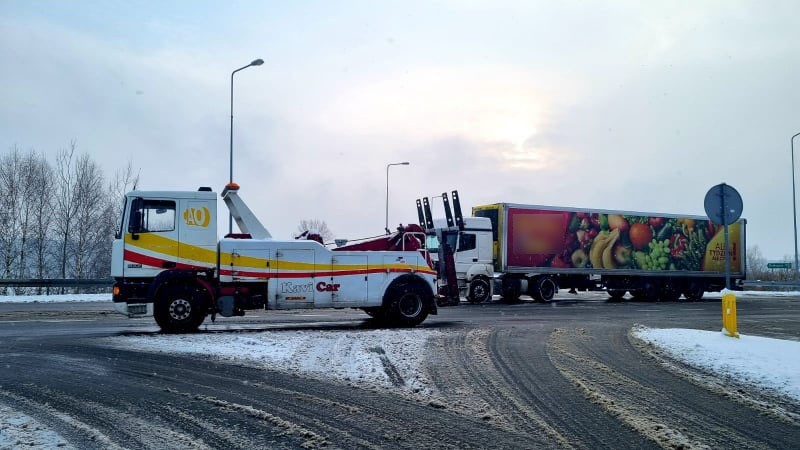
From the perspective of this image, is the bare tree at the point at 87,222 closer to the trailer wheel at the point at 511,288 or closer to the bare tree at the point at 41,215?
the bare tree at the point at 41,215

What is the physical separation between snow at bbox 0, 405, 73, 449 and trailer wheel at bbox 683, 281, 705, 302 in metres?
30.2

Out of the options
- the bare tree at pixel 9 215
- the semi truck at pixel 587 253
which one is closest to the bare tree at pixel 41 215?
the bare tree at pixel 9 215

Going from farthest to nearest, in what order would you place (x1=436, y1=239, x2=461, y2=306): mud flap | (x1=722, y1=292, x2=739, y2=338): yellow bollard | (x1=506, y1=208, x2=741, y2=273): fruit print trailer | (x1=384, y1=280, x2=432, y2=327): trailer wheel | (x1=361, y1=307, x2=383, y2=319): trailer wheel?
1. (x1=506, y1=208, x2=741, y2=273): fruit print trailer
2. (x1=436, y1=239, x2=461, y2=306): mud flap
3. (x1=361, y1=307, x2=383, y2=319): trailer wheel
4. (x1=384, y1=280, x2=432, y2=327): trailer wheel
5. (x1=722, y1=292, x2=739, y2=338): yellow bollard

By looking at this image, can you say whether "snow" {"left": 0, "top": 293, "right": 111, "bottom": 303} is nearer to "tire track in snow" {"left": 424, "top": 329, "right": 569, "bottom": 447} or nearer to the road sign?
"tire track in snow" {"left": 424, "top": 329, "right": 569, "bottom": 447}

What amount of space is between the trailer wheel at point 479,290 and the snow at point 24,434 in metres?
20.2

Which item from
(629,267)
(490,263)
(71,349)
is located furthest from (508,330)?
(629,267)

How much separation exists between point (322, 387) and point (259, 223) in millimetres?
7365

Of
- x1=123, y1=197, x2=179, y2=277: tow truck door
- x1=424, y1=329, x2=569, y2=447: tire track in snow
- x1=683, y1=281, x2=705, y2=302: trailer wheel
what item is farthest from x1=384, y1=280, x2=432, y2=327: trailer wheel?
x1=683, y1=281, x2=705, y2=302: trailer wheel

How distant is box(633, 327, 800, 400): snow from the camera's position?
815 cm

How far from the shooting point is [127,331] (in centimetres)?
1330

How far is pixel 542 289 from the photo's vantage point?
27125 mm

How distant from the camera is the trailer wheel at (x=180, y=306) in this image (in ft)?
41.6

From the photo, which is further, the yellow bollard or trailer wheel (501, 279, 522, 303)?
trailer wheel (501, 279, 522, 303)

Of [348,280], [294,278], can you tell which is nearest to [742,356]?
[348,280]
